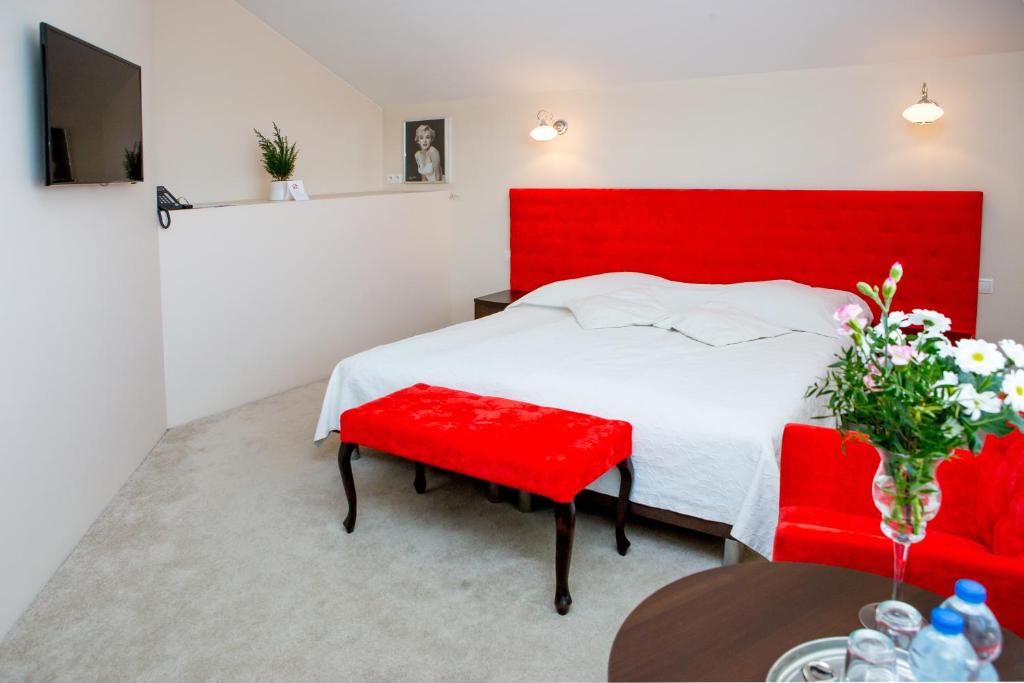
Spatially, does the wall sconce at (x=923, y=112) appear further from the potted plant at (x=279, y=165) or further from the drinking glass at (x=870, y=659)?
the potted plant at (x=279, y=165)

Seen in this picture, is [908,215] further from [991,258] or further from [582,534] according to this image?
[582,534]

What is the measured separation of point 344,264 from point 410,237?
2.19ft

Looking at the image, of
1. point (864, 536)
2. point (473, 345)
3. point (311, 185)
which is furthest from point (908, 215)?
point (311, 185)

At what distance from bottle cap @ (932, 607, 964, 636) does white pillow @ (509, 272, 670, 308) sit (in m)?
3.37

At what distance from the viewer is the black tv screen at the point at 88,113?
2471 millimetres

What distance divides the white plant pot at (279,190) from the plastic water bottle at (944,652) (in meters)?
4.38

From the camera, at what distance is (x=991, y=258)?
3.92m

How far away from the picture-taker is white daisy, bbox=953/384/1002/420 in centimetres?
125

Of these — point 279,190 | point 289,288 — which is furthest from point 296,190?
point 289,288

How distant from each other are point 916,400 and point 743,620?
50 centimetres

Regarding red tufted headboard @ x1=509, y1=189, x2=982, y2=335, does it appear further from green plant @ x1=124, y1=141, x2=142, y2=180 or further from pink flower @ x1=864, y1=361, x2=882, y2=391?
pink flower @ x1=864, y1=361, x2=882, y2=391

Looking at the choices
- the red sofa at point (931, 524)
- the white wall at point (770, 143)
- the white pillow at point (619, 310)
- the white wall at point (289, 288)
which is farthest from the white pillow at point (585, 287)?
the red sofa at point (931, 524)

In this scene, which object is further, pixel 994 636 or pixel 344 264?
pixel 344 264

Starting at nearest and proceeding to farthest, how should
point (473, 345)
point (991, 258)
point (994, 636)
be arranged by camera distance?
point (994, 636) < point (473, 345) < point (991, 258)
